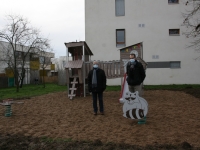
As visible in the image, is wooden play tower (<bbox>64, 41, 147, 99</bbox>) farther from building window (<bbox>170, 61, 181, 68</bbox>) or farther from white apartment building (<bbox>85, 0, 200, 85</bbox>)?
building window (<bbox>170, 61, 181, 68</bbox>)

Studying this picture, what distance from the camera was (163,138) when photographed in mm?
5234

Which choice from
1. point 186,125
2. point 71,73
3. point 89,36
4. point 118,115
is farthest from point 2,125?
point 89,36

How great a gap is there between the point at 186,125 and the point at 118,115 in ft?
7.64

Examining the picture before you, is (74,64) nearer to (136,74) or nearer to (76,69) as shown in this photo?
(76,69)

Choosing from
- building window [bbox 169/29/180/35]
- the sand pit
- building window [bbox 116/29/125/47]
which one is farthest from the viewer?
building window [bbox 116/29/125/47]

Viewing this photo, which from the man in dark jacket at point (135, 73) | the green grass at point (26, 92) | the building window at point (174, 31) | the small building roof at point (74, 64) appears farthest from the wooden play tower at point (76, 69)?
the building window at point (174, 31)

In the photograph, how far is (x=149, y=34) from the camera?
23.0 meters

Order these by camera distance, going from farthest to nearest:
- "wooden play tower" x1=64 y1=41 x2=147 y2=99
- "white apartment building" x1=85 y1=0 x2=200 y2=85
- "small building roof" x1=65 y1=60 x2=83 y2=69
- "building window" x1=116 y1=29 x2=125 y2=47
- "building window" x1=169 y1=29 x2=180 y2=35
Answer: "building window" x1=116 y1=29 x2=125 y2=47
"building window" x1=169 y1=29 x2=180 y2=35
"white apartment building" x1=85 y1=0 x2=200 y2=85
"small building roof" x1=65 y1=60 x2=83 y2=69
"wooden play tower" x1=64 y1=41 x2=147 y2=99

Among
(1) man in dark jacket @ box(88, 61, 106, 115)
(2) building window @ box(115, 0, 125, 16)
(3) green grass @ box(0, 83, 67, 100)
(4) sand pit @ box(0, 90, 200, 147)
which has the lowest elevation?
(4) sand pit @ box(0, 90, 200, 147)

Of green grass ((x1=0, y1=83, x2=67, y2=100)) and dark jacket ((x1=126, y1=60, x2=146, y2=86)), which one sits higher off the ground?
dark jacket ((x1=126, y1=60, x2=146, y2=86))

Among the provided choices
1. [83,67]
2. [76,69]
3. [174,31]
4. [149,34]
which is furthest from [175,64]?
[83,67]

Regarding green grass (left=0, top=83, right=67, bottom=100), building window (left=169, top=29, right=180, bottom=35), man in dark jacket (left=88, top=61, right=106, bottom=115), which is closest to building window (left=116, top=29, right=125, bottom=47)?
building window (left=169, top=29, right=180, bottom=35)

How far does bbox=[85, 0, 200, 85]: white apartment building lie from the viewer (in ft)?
74.3

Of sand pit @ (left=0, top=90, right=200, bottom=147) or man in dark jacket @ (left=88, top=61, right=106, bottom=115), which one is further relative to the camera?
man in dark jacket @ (left=88, top=61, right=106, bottom=115)
